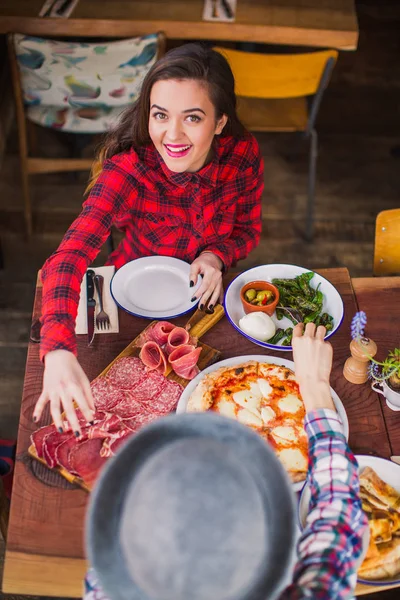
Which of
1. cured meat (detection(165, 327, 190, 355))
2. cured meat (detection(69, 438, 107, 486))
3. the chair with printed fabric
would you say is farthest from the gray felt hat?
the chair with printed fabric

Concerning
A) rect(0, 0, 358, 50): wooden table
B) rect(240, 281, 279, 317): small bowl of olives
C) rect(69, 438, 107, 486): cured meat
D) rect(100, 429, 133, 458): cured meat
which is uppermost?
rect(0, 0, 358, 50): wooden table

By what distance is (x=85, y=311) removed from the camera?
1.80 meters

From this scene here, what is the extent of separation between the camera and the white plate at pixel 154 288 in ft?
5.95

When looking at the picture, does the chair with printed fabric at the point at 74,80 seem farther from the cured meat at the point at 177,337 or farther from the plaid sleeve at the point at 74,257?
the cured meat at the point at 177,337

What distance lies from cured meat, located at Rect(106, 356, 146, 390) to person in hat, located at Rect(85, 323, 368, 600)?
2.33ft

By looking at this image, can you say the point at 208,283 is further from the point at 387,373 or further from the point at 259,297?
the point at 387,373

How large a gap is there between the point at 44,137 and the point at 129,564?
3361mm

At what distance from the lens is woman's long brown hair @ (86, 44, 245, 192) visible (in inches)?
66.1

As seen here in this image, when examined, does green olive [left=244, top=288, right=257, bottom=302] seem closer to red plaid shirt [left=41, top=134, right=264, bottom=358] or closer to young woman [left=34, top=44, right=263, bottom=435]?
young woman [left=34, top=44, right=263, bottom=435]

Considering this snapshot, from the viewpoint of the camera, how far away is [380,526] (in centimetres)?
133

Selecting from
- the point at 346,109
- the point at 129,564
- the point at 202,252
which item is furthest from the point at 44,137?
the point at 129,564

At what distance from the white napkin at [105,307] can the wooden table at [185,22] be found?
169 cm

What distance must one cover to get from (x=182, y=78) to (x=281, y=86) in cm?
126

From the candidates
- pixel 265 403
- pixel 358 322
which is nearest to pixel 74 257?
pixel 265 403
